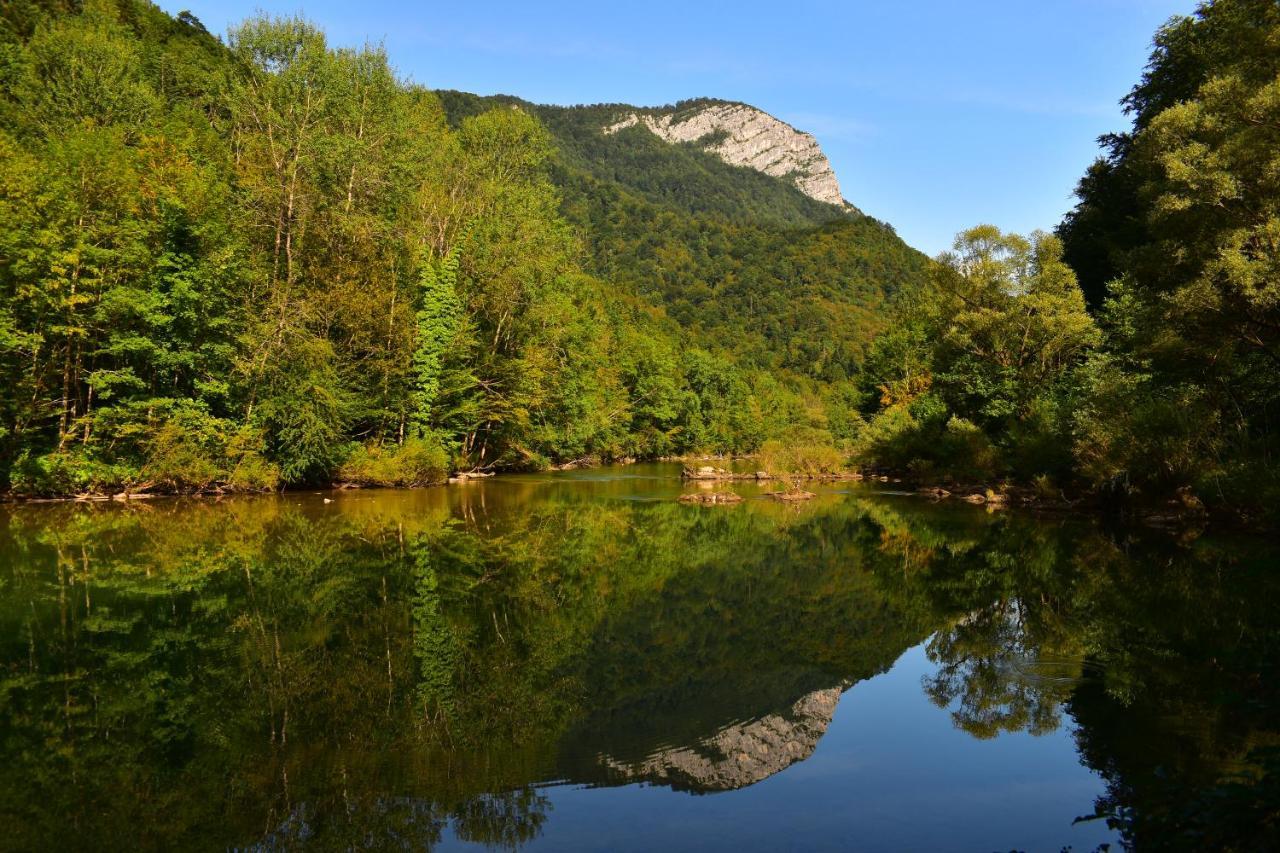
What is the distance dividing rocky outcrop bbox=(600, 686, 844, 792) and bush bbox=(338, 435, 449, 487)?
29.3 meters

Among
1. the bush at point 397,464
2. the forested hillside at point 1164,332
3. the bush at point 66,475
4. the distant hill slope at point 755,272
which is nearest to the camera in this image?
the forested hillside at point 1164,332

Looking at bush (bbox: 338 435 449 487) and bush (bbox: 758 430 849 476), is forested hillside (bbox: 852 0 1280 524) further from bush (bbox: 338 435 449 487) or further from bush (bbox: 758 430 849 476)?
bush (bbox: 338 435 449 487)

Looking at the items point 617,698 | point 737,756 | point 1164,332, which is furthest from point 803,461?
point 737,756

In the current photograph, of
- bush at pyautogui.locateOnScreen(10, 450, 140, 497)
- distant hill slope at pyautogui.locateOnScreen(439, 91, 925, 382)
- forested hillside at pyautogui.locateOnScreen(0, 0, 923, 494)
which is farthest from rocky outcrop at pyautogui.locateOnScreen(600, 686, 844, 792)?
distant hill slope at pyautogui.locateOnScreen(439, 91, 925, 382)

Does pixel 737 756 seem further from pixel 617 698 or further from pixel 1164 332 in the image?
pixel 1164 332

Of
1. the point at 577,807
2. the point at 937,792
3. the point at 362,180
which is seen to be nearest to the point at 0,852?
the point at 577,807

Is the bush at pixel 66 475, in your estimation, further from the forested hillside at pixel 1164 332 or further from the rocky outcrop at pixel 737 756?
the forested hillside at pixel 1164 332

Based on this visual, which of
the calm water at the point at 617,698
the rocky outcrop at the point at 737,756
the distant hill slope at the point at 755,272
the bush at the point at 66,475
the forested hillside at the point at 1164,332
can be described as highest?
the distant hill slope at the point at 755,272

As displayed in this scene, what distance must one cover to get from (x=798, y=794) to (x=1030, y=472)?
101 ft

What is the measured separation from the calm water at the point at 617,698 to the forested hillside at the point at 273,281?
1032cm

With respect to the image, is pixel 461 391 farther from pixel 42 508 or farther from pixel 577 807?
pixel 577 807

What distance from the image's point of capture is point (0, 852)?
17.9 ft

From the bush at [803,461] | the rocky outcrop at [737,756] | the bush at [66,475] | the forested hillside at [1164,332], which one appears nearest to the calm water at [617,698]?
the rocky outcrop at [737,756]

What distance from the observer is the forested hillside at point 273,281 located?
26.6 m
